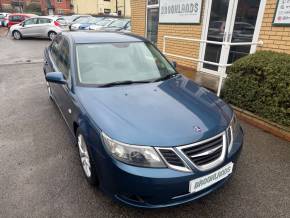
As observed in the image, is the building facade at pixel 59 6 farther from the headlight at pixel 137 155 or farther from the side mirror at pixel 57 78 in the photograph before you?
the headlight at pixel 137 155

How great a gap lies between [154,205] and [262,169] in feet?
5.44

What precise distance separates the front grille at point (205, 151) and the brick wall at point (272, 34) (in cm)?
336

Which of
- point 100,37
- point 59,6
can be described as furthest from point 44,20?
Result: point 59,6

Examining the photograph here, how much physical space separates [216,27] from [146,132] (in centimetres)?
488

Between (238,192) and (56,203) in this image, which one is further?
(238,192)

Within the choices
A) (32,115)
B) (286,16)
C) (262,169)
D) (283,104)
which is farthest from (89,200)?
(286,16)

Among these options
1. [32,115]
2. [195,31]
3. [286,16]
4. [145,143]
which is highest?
[286,16]

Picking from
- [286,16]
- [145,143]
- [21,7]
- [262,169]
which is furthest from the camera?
[21,7]

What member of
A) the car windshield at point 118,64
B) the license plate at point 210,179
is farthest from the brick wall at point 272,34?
the license plate at point 210,179

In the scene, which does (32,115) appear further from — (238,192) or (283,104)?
(283,104)

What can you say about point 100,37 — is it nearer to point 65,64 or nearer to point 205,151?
point 65,64

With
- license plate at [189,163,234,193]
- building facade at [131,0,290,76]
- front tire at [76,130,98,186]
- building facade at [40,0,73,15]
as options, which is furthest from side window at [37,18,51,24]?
building facade at [40,0,73,15]

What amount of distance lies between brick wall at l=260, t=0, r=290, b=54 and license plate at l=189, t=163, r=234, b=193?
3359 millimetres

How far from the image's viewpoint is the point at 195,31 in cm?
632
